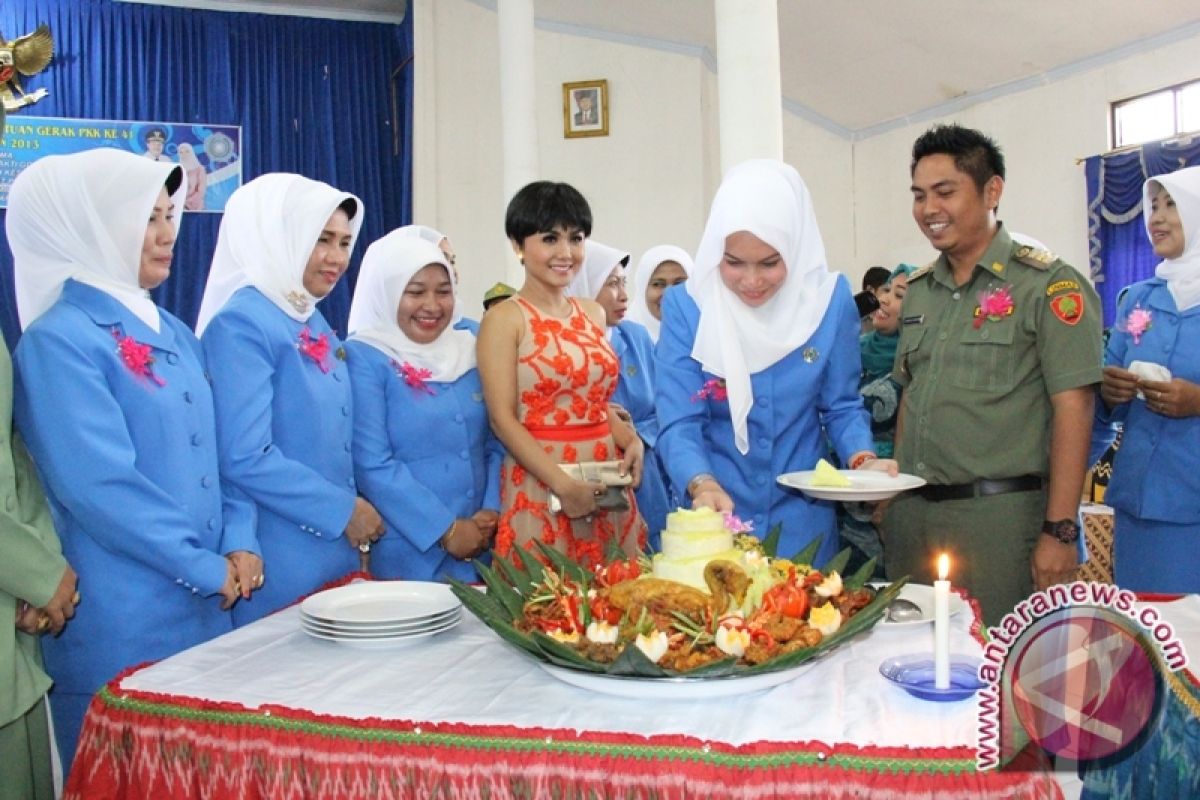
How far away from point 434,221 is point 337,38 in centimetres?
214

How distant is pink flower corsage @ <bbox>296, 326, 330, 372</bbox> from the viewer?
2367 millimetres

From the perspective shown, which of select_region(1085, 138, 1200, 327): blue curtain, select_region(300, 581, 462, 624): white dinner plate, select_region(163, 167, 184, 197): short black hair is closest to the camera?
select_region(300, 581, 462, 624): white dinner plate

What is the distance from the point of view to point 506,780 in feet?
3.82

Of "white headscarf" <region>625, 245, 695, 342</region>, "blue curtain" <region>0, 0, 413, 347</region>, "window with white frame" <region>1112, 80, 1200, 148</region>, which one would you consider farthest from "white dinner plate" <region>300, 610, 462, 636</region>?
"blue curtain" <region>0, 0, 413, 347</region>

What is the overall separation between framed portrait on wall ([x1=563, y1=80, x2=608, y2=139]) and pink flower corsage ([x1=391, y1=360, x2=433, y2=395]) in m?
6.13

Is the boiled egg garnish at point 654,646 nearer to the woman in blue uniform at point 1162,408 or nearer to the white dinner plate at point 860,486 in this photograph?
the white dinner plate at point 860,486

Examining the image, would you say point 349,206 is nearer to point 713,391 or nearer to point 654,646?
point 713,391

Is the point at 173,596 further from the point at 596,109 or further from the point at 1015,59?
the point at 1015,59

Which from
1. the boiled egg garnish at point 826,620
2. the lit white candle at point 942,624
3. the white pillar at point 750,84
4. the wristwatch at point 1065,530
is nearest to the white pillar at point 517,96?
the white pillar at point 750,84

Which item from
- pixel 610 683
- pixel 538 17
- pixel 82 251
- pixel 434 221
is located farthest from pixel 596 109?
pixel 610 683

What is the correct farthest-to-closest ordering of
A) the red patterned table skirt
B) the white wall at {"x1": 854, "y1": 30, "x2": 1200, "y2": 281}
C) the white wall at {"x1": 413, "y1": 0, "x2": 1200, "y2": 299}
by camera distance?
the white wall at {"x1": 413, "y1": 0, "x2": 1200, "y2": 299}
the white wall at {"x1": 854, "y1": 30, "x2": 1200, "y2": 281}
the red patterned table skirt

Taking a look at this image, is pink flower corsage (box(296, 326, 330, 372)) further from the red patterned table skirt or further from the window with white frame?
the window with white frame

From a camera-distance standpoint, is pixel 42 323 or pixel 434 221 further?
pixel 434 221

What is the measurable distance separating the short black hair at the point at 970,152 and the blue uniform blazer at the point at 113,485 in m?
1.72
